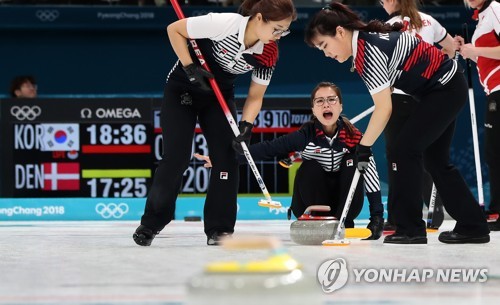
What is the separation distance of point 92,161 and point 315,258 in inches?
174

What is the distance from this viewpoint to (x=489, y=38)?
576cm

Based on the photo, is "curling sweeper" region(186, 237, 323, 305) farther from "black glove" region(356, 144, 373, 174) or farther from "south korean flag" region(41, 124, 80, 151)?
"south korean flag" region(41, 124, 80, 151)

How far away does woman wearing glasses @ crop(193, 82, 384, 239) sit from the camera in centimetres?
503

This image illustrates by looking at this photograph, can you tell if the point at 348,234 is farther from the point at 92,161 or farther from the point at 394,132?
the point at 92,161

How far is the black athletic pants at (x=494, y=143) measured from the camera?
5.72m

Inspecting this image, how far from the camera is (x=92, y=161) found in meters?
7.88

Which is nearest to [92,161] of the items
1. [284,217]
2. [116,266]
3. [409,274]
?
[284,217]

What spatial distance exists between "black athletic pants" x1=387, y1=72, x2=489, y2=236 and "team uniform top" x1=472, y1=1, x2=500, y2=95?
4.23ft

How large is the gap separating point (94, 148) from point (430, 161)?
12.9ft

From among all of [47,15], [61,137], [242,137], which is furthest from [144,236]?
[47,15]

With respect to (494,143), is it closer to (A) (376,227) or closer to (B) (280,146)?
(A) (376,227)

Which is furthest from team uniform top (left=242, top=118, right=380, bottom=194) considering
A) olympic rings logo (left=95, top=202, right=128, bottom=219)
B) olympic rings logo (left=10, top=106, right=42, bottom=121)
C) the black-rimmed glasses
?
olympic rings logo (left=10, top=106, right=42, bottom=121)

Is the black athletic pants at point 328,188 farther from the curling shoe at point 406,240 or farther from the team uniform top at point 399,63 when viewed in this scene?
the team uniform top at point 399,63

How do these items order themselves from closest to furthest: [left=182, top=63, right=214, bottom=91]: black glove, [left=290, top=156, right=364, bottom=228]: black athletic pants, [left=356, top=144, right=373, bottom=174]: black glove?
[left=356, top=144, right=373, bottom=174]: black glove < [left=182, top=63, right=214, bottom=91]: black glove < [left=290, top=156, right=364, bottom=228]: black athletic pants
